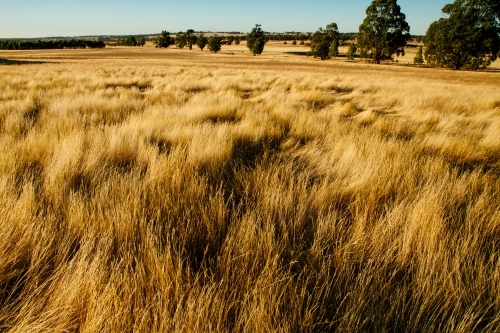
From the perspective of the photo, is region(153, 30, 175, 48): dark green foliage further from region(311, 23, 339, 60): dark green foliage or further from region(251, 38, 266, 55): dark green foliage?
region(311, 23, 339, 60): dark green foliage

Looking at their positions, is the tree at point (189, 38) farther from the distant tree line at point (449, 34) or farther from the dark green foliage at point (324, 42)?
the distant tree line at point (449, 34)

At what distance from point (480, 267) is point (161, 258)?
4.99 feet

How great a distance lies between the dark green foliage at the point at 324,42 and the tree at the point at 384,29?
43.7 ft

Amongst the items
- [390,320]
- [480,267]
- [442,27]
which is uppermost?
[442,27]

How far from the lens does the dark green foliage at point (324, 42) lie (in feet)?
212

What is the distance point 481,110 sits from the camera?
7.28 m

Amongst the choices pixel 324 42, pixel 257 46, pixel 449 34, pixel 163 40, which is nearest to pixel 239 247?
pixel 449 34

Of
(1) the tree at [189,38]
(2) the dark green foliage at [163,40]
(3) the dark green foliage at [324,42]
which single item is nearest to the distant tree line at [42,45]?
(2) the dark green foliage at [163,40]

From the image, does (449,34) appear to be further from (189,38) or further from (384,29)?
(189,38)

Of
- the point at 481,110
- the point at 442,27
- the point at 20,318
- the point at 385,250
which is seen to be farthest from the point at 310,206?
the point at 442,27

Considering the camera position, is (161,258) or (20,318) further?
(161,258)

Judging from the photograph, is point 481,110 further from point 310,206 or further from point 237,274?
point 237,274

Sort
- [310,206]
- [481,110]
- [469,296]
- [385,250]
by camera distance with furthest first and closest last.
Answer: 1. [481,110]
2. [310,206]
3. [385,250]
4. [469,296]

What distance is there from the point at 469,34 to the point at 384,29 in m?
13.7
